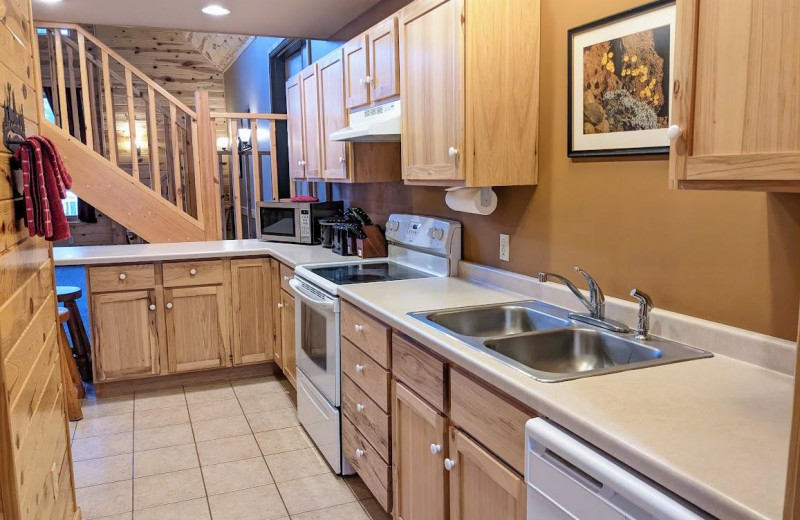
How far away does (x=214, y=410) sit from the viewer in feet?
12.1

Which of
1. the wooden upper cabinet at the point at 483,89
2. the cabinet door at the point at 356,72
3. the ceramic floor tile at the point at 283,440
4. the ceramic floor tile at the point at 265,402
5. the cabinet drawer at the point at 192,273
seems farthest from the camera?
the cabinet drawer at the point at 192,273

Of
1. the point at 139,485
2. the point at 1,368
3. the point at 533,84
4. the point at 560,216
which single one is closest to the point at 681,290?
the point at 560,216

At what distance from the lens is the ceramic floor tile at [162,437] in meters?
3.22

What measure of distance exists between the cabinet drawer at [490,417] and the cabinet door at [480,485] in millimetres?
30

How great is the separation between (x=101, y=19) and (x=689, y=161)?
3782 mm

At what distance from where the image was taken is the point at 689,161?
1.24 meters

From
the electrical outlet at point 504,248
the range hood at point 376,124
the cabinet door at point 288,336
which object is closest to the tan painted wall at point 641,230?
the electrical outlet at point 504,248

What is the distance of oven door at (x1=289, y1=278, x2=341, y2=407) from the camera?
107 inches

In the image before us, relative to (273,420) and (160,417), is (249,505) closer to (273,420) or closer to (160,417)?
(273,420)

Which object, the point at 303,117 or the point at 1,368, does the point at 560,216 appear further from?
the point at 303,117

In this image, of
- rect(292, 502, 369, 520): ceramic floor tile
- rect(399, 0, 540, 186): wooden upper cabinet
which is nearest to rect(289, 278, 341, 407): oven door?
rect(292, 502, 369, 520): ceramic floor tile

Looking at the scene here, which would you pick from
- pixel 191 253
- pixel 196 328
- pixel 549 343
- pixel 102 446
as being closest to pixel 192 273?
pixel 191 253

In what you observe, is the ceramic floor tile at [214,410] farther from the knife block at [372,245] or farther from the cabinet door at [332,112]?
the cabinet door at [332,112]

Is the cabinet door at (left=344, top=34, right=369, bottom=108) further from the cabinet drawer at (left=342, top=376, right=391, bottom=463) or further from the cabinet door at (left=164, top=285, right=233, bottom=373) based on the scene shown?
the cabinet door at (left=164, top=285, right=233, bottom=373)
